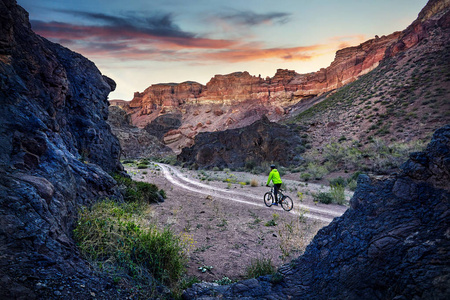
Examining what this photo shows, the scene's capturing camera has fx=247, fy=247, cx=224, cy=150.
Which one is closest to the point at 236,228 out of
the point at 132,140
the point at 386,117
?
the point at 386,117

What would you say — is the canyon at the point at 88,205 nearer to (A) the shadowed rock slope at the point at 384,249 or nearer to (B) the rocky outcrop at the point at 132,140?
(A) the shadowed rock slope at the point at 384,249

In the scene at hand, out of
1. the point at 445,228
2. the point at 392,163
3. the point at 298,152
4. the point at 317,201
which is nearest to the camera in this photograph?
the point at 445,228

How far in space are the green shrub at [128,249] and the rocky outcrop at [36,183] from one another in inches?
13.0

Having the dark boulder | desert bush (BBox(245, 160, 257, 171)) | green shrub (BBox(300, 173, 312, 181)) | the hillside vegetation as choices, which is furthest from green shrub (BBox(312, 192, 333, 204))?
the dark boulder

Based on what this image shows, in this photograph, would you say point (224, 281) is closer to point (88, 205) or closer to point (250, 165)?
point (88, 205)

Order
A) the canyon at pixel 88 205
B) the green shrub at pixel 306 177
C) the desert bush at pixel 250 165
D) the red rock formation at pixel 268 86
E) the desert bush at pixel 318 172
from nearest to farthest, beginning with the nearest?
the canyon at pixel 88 205
the desert bush at pixel 318 172
the green shrub at pixel 306 177
the desert bush at pixel 250 165
the red rock formation at pixel 268 86

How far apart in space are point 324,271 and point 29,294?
3774 millimetres

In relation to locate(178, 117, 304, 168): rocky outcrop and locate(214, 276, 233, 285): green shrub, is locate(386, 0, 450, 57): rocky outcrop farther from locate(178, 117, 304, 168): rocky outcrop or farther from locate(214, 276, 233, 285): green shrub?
locate(214, 276, 233, 285): green shrub

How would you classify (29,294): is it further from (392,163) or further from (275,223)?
(392,163)

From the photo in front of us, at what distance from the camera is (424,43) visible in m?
42.5

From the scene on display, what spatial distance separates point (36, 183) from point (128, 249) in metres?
1.95

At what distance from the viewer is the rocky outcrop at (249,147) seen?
111 feet

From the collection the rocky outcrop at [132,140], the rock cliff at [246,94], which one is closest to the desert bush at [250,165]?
the rocky outcrop at [132,140]

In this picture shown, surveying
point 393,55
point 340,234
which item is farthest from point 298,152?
point 393,55
